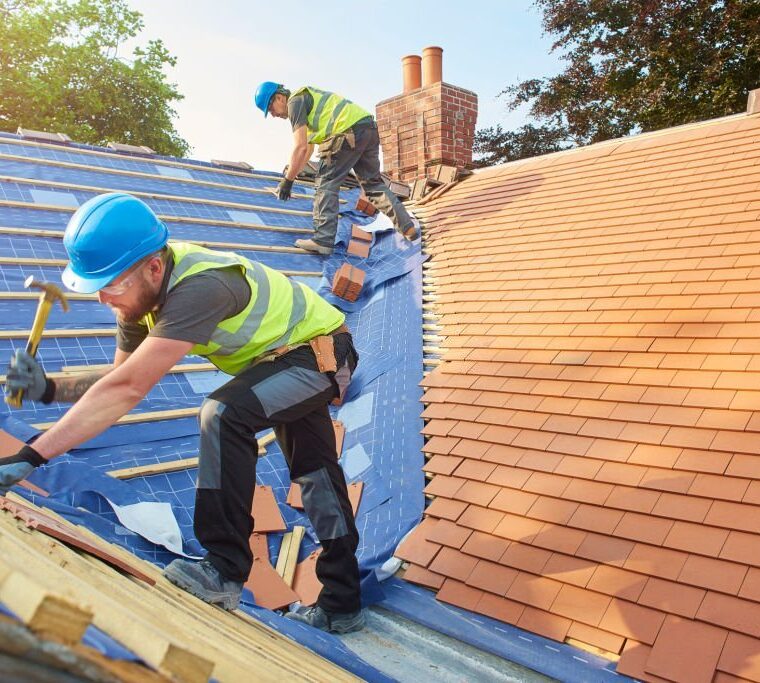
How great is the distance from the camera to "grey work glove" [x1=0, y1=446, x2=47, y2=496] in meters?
1.78

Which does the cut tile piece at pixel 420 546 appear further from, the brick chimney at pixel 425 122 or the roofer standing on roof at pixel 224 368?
the brick chimney at pixel 425 122

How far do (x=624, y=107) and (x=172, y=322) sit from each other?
48.8ft

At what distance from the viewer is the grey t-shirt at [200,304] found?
199cm

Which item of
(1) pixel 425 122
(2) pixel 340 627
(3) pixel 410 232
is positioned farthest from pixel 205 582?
(1) pixel 425 122

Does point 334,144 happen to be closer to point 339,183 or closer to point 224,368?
point 339,183

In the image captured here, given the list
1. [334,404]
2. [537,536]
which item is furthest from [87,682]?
[334,404]

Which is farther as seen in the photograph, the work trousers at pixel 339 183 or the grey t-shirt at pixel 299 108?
the work trousers at pixel 339 183

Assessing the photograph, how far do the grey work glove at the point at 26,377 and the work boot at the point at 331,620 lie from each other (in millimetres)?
1333

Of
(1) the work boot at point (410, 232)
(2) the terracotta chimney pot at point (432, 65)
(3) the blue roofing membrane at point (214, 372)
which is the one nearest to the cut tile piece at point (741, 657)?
(3) the blue roofing membrane at point (214, 372)

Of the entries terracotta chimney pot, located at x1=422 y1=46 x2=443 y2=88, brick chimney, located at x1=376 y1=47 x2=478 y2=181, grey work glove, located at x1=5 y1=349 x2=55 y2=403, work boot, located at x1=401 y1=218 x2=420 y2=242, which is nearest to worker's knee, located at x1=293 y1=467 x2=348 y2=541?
grey work glove, located at x1=5 y1=349 x2=55 y2=403

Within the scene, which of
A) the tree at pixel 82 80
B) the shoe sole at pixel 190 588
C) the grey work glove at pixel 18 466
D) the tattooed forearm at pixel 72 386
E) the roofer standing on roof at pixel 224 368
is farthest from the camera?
the tree at pixel 82 80

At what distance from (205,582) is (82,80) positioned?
910 inches

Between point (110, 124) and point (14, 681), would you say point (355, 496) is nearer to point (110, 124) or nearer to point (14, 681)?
point (14, 681)

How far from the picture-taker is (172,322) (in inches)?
78.2
